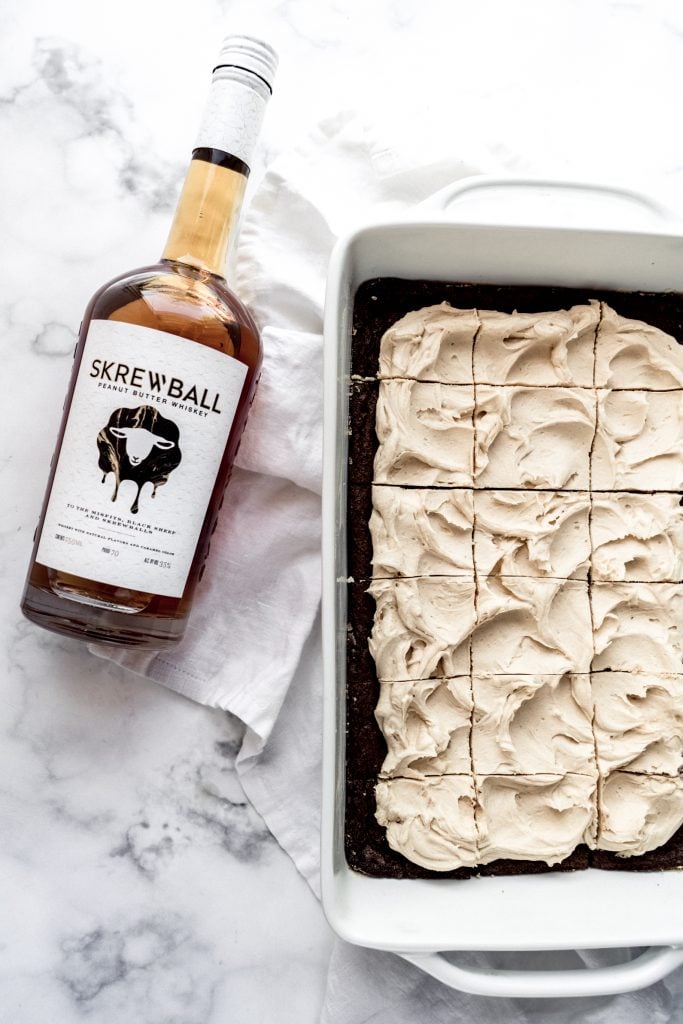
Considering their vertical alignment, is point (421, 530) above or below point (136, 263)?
below

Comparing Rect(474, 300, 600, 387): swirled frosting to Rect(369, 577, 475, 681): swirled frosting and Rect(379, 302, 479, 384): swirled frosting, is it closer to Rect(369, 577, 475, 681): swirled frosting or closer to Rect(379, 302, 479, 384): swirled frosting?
Rect(379, 302, 479, 384): swirled frosting

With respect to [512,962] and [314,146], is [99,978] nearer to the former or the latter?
[512,962]

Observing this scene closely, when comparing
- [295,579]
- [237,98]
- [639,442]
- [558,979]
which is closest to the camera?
[237,98]

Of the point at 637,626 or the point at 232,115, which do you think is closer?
the point at 232,115

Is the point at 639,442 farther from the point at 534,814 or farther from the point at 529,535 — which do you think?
the point at 534,814

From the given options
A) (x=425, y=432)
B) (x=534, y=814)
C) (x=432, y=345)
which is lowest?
(x=534, y=814)

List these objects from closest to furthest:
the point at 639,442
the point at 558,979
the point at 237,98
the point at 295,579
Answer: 1. the point at 237,98
2. the point at 558,979
3. the point at 639,442
4. the point at 295,579

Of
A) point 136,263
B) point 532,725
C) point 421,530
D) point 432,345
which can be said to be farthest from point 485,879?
point 136,263

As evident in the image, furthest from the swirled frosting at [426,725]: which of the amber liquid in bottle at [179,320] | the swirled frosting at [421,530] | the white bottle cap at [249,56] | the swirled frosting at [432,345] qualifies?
the white bottle cap at [249,56]

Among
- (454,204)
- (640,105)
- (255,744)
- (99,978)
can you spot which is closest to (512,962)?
(255,744)
